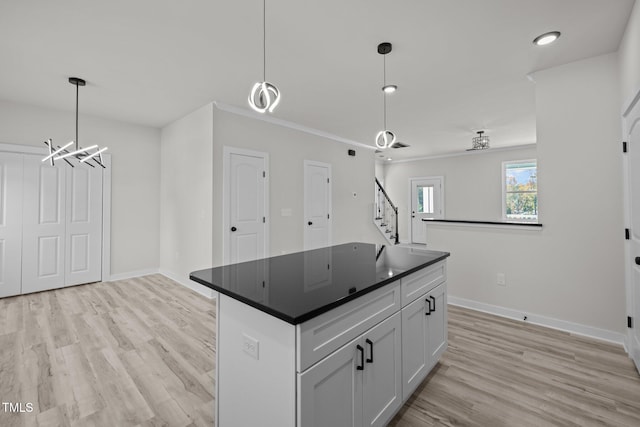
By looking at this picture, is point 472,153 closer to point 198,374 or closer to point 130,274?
point 198,374

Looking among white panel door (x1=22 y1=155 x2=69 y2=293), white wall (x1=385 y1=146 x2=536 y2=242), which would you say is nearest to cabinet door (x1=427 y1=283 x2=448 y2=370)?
white panel door (x1=22 y1=155 x2=69 y2=293)

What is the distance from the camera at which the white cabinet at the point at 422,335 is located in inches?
69.4

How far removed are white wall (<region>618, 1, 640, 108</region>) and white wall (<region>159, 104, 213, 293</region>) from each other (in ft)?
14.1

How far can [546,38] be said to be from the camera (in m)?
2.54

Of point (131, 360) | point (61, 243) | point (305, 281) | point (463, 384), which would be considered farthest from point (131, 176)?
point (463, 384)

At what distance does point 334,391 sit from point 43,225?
525cm

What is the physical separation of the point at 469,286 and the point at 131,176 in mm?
5626

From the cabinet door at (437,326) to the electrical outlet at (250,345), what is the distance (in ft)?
4.33

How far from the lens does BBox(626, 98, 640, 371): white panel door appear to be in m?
2.16

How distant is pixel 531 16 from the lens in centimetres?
228

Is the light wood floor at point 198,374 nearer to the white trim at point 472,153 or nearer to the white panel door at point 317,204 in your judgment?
the white panel door at point 317,204

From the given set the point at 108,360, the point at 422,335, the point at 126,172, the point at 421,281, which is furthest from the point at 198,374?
the point at 126,172

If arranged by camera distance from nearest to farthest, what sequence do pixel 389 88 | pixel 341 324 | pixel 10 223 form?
pixel 341 324 < pixel 389 88 < pixel 10 223

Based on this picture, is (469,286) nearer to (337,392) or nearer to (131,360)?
(337,392)
